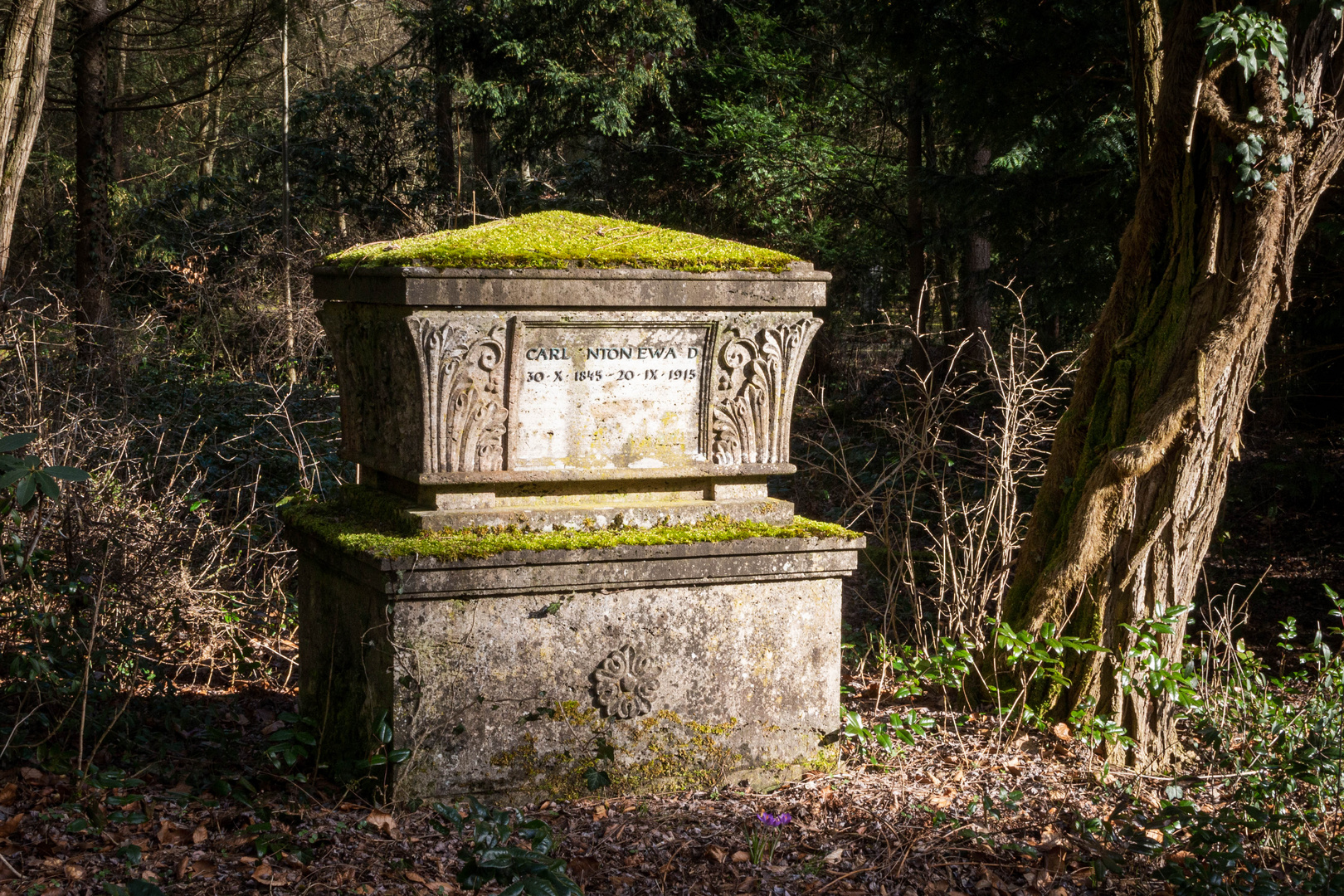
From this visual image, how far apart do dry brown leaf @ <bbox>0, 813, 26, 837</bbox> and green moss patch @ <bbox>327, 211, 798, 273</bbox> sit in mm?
2093

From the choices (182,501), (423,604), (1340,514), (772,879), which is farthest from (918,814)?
(1340,514)

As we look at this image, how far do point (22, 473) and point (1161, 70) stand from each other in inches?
185

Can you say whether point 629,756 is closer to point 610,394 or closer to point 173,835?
point 610,394

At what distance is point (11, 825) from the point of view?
133 inches

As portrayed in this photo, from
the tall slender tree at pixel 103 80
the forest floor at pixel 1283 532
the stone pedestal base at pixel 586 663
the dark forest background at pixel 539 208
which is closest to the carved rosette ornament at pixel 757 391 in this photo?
the stone pedestal base at pixel 586 663

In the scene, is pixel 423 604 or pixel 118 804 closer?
pixel 118 804

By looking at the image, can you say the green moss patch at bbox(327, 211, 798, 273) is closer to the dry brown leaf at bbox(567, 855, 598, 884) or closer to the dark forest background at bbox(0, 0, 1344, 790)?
the dark forest background at bbox(0, 0, 1344, 790)

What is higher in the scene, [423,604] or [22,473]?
[22,473]

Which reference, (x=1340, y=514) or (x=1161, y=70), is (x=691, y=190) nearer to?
(x=1340, y=514)

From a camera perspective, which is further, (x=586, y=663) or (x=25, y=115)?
(x=25, y=115)

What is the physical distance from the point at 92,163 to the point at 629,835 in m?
9.46

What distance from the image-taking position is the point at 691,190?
1489 centimetres

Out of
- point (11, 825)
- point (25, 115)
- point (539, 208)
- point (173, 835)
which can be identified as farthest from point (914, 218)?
point (11, 825)

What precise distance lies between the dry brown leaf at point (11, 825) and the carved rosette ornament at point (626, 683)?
184cm
